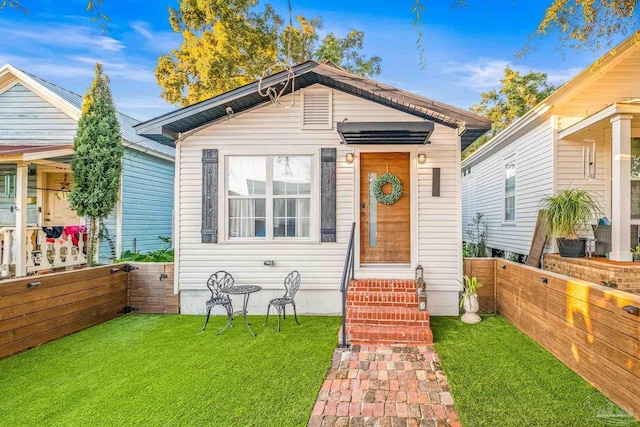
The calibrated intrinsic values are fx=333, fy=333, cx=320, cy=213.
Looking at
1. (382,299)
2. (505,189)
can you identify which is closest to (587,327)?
(382,299)

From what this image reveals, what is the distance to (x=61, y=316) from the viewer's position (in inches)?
183

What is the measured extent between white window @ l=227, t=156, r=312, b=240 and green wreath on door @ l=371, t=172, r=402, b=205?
1201 millimetres

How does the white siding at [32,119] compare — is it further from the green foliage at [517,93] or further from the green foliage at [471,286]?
the green foliage at [517,93]

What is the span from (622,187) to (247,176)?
6283mm

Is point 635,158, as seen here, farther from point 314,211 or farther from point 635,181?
point 314,211

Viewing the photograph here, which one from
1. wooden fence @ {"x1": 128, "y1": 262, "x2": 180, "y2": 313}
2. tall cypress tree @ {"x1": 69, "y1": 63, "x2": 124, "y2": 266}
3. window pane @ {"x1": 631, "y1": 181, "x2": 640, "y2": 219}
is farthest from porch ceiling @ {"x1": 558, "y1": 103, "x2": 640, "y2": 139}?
tall cypress tree @ {"x1": 69, "y1": 63, "x2": 124, "y2": 266}

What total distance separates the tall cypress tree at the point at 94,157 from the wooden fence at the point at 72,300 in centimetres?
151

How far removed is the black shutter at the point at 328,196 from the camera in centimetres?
577

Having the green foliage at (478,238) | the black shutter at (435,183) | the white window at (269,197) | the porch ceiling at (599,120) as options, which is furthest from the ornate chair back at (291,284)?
the green foliage at (478,238)

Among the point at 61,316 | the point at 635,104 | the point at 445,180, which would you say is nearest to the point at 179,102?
the point at 61,316

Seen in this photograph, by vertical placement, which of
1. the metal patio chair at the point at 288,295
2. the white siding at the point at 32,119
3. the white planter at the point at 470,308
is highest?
the white siding at the point at 32,119

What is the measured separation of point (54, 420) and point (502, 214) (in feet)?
33.0

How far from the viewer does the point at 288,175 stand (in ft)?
19.6

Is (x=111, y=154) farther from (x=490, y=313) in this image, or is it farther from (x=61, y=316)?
(x=490, y=313)
